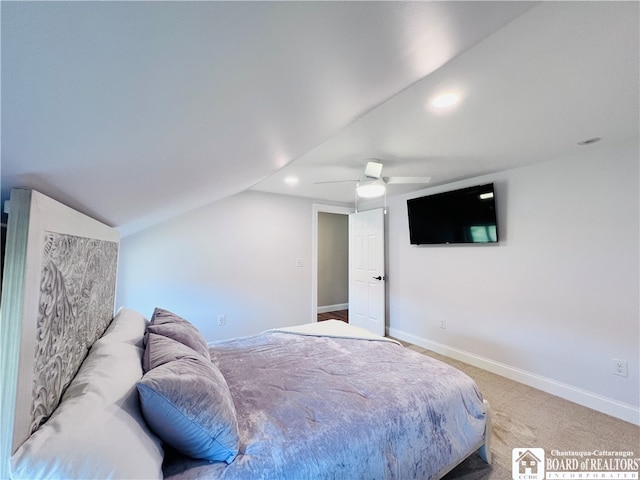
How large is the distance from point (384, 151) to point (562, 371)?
2.68 meters

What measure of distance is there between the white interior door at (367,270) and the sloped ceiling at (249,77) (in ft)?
8.43

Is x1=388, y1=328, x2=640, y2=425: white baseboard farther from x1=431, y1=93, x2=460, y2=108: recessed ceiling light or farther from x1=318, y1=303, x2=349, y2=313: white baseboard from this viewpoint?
x1=431, y1=93, x2=460, y2=108: recessed ceiling light

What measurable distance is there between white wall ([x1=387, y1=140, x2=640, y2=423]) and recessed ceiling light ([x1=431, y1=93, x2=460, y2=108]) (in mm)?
1673

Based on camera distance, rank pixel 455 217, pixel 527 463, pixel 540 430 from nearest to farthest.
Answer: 1. pixel 527 463
2. pixel 540 430
3. pixel 455 217

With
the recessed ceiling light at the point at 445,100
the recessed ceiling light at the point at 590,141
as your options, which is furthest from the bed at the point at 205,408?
the recessed ceiling light at the point at 590,141

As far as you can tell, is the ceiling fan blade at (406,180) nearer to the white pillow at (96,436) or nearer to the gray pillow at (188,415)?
the gray pillow at (188,415)

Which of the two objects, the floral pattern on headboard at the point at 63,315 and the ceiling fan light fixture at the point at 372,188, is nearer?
the floral pattern on headboard at the point at 63,315

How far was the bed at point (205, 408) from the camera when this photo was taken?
0.70m

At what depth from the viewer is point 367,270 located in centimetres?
445

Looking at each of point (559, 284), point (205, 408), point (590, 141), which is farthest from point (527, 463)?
point (590, 141)

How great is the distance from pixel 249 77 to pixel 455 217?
3.25 metres

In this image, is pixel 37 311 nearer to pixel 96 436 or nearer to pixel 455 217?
pixel 96 436

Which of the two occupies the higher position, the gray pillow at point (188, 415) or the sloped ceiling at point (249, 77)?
the sloped ceiling at point (249, 77)

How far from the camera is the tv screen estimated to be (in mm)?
3039
